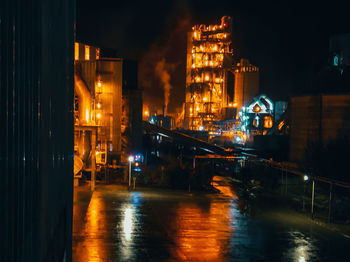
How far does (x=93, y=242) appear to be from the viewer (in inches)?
525

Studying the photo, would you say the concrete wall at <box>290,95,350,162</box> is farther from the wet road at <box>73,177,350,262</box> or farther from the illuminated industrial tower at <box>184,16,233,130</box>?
the illuminated industrial tower at <box>184,16,233,130</box>

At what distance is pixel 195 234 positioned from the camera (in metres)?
14.9

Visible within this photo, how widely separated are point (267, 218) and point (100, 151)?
18376mm

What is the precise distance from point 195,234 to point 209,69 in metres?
55.7

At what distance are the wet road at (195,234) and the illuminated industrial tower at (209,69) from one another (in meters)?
48.7

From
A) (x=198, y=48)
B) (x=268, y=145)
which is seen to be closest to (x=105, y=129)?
(x=268, y=145)

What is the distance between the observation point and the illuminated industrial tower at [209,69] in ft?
224

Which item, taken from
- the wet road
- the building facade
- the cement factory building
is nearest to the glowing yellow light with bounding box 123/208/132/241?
the wet road

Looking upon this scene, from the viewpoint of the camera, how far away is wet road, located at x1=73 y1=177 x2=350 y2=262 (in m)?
12.4

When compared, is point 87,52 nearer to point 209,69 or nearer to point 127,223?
point 127,223

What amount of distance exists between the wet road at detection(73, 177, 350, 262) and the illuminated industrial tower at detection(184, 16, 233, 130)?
160 ft

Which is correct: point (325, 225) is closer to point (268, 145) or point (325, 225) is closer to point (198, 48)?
point (268, 145)
